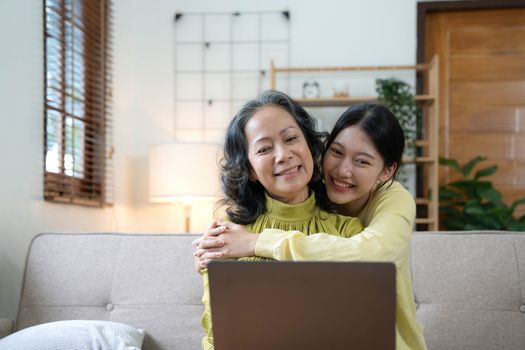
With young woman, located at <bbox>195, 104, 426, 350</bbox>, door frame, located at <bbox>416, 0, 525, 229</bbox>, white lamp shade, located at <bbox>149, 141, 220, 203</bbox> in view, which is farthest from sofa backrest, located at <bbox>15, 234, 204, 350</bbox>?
door frame, located at <bbox>416, 0, 525, 229</bbox>

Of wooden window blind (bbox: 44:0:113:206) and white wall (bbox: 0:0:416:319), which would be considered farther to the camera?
white wall (bbox: 0:0:416:319)

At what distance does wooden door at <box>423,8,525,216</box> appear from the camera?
3.88m

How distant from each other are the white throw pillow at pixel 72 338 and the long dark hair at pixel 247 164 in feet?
1.64

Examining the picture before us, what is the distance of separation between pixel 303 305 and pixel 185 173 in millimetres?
2548

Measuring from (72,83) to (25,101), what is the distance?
1.77 ft

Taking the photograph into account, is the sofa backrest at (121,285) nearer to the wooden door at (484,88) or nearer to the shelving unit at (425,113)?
the shelving unit at (425,113)

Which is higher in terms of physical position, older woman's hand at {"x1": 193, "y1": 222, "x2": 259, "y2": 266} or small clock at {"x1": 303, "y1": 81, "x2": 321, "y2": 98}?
small clock at {"x1": 303, "y1": 81, "x2": 321, "y2": 98}

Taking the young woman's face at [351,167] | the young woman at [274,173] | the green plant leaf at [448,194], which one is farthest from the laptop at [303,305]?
the green plant leaf at [448,194]

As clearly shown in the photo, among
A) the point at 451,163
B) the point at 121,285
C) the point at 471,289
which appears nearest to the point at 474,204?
the point at 451,163

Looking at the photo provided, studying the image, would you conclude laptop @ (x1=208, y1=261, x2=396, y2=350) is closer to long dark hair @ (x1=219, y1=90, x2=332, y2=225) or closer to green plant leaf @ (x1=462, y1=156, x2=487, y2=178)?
long dark hair @ (x1=219, y1=90, x2=332, y2=225)

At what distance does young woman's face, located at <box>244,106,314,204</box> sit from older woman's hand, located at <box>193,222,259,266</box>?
0.41ft

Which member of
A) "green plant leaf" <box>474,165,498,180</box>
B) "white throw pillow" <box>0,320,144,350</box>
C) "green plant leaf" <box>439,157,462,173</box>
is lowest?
"white throw pillow" <box>0,320,144,350</box>

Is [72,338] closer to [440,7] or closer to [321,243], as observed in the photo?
[321,243]

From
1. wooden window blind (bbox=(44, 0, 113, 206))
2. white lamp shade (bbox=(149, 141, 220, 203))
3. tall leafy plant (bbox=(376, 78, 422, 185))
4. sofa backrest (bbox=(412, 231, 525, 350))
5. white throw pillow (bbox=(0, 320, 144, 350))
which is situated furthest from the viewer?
tall leafy plant (bbox=(376, 78, 422, 185))
